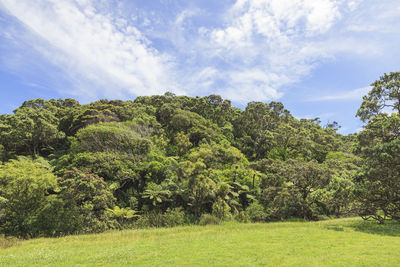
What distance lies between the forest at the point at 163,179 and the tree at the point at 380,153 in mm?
57

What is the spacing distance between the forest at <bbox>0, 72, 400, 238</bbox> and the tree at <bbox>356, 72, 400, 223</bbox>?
57 mm

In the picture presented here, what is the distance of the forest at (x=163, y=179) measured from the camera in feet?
46.0

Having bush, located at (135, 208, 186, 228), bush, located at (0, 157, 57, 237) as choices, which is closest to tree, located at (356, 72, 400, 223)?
bush, located at (135, 208, 186, 228)

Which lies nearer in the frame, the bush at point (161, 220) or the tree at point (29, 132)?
the bush at point (161, 220)

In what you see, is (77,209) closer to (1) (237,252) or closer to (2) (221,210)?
(2) (221,210)

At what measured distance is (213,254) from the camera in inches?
337

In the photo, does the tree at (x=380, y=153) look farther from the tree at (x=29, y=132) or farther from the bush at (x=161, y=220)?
the tree at (x=29, y=132)

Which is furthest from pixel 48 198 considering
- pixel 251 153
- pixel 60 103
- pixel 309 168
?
pixel 60 103

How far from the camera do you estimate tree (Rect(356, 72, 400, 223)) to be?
12562 mm

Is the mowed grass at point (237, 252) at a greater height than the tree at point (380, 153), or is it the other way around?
the tree at point (380, 153)

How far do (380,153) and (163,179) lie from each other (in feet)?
65.4

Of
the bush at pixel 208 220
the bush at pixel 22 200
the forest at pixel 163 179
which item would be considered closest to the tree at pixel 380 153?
the forest at pixel 163 179

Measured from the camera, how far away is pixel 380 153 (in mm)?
12484

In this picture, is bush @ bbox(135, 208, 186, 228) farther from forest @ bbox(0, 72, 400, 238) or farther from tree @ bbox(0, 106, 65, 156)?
tree @ bbox(0, 106, 65, 156)
